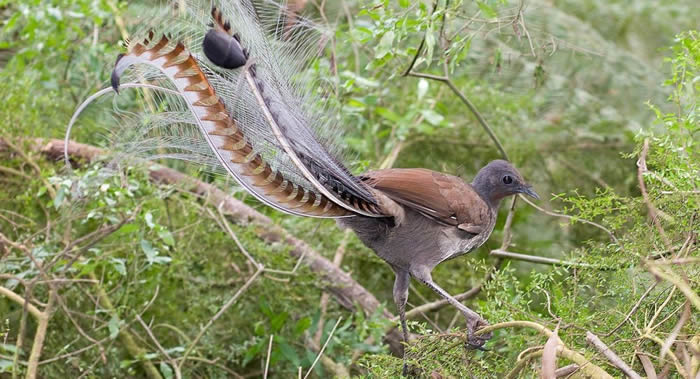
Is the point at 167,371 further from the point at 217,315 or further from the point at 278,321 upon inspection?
the point at 278,321

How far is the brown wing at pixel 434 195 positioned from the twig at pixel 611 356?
3.59 feet

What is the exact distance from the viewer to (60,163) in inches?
180

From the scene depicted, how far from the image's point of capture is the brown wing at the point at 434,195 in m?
3.36

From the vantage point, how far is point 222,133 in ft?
8.74

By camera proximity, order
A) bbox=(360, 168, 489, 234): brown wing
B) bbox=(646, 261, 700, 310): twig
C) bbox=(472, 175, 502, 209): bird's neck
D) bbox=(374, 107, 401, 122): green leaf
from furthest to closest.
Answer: bbox=(374, 107, 401, 122): green leaf → bbox=(472, 175, 502, 209): bird's neck → bbox=(360, 168, 489, 234): brown wing → bbox=(646, 261, 700, 310): twig

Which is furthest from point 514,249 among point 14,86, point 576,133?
point 14,86

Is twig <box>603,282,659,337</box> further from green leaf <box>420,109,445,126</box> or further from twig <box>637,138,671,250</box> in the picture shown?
green leaf <box>420,109,445,126</box>

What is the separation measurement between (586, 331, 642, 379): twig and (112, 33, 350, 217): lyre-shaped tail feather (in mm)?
987

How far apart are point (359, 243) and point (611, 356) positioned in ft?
8.83

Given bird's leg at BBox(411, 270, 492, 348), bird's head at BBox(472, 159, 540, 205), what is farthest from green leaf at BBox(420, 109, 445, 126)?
bird's leg at BBox(411, 270, 492, 348)

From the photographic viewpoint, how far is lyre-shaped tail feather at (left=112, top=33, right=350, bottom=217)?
2523 millimetres

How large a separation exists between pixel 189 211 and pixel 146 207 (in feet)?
1.15

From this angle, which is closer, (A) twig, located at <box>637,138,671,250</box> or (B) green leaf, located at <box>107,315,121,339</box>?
(A) twig, located at <box>637,138,671,250</box>

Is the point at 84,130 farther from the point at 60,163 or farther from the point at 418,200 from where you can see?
the point at 418,200
